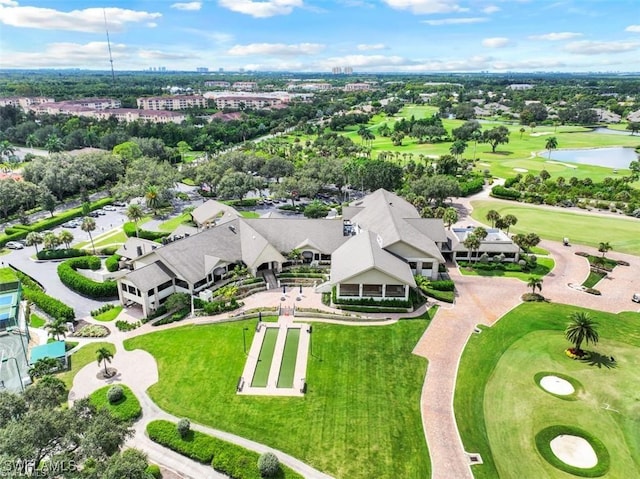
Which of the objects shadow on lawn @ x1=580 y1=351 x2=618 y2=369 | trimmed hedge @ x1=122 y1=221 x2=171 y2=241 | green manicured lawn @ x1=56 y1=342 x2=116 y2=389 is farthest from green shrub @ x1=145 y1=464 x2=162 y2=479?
trimmed hedge @ x1=122 y1=221 x2=171 y2=241

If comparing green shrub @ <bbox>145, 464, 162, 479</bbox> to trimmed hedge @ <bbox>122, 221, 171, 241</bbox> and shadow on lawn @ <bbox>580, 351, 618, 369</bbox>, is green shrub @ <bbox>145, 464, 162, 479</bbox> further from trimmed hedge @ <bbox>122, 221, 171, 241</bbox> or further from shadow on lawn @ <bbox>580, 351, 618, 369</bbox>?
trimmed hedge @ <bbox>122, 221, 171, 241</bbox>

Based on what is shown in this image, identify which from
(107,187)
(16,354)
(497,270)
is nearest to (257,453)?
(16,354)

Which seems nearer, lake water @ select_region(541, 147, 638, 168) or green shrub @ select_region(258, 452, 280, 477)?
green shrub @ select_region(258, 452, 280, 477)

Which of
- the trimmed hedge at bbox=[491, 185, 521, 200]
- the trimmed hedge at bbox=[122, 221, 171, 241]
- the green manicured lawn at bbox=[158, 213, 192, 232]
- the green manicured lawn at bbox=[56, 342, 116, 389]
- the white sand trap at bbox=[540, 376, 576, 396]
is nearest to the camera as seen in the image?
the white sand trap at bbox=[540, 376, 576, 396]

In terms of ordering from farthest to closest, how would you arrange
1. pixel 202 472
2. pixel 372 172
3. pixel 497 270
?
pixel 372 172
pixel 497 270
pixel 202 472

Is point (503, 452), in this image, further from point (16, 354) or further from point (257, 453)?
point (16, 354)

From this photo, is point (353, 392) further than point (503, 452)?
Yes

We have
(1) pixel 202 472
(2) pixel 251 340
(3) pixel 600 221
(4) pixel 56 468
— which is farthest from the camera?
(3) pixel 600 221

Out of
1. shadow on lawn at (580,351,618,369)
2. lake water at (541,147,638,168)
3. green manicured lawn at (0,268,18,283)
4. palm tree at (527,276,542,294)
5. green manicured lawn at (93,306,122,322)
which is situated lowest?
green manicured lawn at (93,306,122,322)
